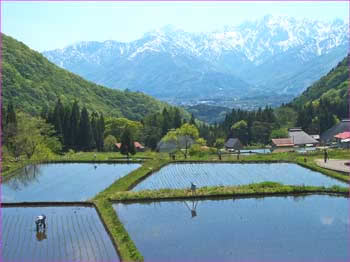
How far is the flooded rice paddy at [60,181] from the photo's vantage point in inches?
1209

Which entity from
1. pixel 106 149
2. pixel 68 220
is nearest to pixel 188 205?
pixel 68 220

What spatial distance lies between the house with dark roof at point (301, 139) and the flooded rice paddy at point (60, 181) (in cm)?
3898

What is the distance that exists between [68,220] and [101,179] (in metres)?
14.1

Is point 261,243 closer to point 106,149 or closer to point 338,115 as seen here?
point 106,149

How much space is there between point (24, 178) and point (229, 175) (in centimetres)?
1797

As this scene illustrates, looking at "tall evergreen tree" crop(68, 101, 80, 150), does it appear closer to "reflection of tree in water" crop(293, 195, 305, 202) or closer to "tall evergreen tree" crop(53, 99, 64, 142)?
"tall evergreen tree" crop(53, 99, 64, 142)

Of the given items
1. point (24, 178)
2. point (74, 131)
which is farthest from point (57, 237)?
point (74, 131)

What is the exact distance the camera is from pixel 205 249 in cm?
1867

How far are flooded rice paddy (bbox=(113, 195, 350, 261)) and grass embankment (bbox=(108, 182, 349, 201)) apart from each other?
1.15m

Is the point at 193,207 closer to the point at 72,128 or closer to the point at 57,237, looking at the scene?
the point at 57,237

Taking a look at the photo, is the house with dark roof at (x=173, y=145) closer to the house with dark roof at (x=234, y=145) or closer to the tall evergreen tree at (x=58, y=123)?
the house with dark roof at (x=234, y=145)

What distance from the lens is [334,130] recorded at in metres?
78.9

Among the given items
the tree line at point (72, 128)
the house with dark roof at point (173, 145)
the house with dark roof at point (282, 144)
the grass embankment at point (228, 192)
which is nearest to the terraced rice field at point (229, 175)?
the grass embankment at point (228, 192)

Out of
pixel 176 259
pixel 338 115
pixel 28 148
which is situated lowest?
pixel 176 259
